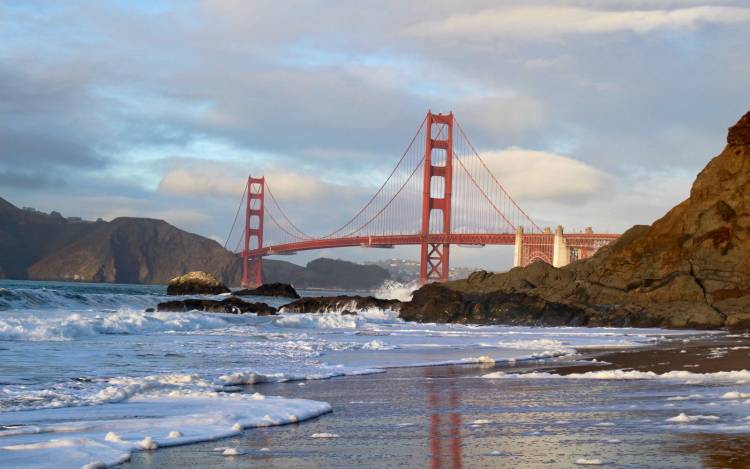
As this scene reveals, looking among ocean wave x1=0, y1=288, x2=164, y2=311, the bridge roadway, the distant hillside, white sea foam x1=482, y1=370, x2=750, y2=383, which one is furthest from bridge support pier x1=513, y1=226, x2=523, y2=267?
the distant hillside

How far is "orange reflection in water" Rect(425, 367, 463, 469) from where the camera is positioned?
212 inches

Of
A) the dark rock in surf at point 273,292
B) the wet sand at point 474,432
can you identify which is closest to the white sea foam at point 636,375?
the wet sand at point 474,432

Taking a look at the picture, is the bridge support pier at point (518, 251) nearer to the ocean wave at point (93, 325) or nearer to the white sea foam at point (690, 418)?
the ocean wave at point (93, 325)

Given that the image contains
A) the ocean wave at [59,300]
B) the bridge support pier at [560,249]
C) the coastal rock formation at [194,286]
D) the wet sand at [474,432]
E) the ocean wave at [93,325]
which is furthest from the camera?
the bridge support pier at [560,249]

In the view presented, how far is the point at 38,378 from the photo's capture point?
9570mm

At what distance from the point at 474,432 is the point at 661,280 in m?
25.6

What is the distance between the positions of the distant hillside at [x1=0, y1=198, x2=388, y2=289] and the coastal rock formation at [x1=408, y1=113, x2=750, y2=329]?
86.0 m

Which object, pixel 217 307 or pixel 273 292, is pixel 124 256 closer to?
pixel 273 292

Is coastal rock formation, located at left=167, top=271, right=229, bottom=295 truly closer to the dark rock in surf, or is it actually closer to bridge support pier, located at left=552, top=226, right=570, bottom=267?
the dark rock in surf

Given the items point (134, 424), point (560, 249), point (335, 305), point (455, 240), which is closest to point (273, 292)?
point (455, 240)

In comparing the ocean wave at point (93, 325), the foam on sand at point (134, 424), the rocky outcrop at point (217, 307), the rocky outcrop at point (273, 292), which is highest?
the rocky outcrop at point (273, 292)

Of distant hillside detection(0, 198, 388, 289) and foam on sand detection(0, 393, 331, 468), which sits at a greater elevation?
distant hillside detection(0, 198, 388, 289)

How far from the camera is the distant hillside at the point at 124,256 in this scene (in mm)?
121812

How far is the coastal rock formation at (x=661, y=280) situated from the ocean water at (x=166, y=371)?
6311 millimetres
